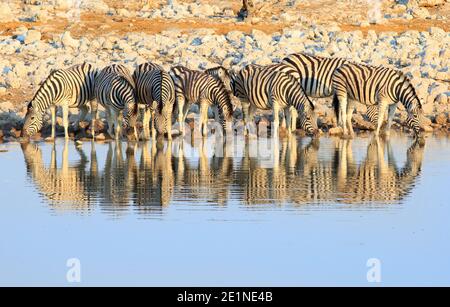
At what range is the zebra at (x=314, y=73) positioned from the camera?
2662 cm

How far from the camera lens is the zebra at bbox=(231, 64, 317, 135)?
81.4ft

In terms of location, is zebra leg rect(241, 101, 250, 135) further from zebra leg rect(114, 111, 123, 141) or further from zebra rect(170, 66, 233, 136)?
zebra leg rect(114, 111, 123, 141)

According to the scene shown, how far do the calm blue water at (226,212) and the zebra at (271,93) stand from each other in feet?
6.29

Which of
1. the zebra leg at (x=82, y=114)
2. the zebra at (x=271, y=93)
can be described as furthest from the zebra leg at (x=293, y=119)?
the zebra leg at (x=82, y=114)

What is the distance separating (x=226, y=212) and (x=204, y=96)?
35.3 feet

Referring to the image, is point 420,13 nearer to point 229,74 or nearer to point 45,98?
point 229,74

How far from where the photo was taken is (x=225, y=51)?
3388 cm

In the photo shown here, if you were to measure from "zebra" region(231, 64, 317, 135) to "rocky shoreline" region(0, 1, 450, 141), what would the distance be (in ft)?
9.38

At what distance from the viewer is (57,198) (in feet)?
54.0

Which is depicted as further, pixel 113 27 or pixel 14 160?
pixel 113 27

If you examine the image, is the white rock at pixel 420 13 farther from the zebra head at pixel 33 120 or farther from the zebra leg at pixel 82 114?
the zebra head at pixel 33 120

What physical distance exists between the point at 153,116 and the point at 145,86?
0.68 m
